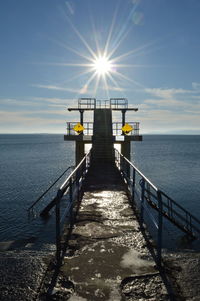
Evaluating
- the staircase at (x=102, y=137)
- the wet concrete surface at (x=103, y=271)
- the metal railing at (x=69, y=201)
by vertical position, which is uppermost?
the staircase at (x=102, y=137)

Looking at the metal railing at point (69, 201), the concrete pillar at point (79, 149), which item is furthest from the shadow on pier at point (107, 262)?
the concrete pillar at point (79, 149)

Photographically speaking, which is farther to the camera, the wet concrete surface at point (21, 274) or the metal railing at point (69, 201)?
the metal railing at point (69, 201)

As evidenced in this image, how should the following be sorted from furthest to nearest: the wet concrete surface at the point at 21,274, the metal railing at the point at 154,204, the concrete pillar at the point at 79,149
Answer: the concrete pillar at the point at 79,149 < the metal railing at the point at 154,204 < the wet concrete surface at the point at 21,274

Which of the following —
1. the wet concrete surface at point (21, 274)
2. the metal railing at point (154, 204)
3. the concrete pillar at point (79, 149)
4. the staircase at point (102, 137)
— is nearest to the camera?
the wet concrete surface at point (21, 274)

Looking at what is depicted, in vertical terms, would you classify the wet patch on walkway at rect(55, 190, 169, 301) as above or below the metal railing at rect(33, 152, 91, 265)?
below

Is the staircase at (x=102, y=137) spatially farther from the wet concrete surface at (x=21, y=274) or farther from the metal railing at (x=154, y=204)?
the wet concrete surface at (x=21, y=274)

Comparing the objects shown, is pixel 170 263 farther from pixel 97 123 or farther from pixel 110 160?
pixel 97 123

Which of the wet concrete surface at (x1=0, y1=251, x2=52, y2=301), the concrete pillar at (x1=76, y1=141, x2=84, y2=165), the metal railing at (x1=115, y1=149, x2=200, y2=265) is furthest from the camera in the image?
the concrete pillar at (x1=76, y1=141, x2=84, y2=165)

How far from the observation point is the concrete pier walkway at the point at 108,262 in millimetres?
3156

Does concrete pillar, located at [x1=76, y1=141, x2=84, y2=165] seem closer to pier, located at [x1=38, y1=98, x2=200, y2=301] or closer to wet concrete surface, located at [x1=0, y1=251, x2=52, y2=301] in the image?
pier, located at [x1=38, y1=98, x2=200, y2=301]

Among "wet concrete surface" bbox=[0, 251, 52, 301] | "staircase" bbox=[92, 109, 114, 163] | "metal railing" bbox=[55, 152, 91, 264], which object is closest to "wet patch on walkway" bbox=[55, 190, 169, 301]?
"metal railing" bbox=[55, 152, 91, 264]

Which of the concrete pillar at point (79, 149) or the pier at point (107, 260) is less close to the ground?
the concrete pillar at point (79, 149)

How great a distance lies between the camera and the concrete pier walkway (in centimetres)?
316

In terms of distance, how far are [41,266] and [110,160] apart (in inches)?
517
